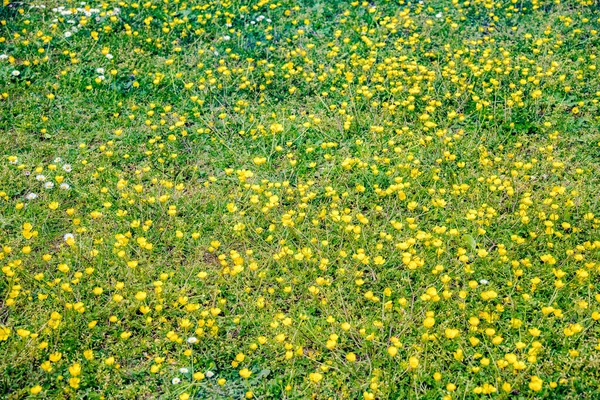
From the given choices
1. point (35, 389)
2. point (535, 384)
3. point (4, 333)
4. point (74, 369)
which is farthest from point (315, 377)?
point (4, 333)

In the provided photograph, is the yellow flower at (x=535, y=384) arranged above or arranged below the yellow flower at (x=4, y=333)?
above

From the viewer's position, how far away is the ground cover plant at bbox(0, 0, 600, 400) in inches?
134

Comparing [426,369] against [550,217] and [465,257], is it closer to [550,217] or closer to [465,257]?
[465,257]

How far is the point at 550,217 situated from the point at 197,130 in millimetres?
2907

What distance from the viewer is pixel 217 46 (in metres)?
6.22

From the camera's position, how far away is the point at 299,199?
176 inches

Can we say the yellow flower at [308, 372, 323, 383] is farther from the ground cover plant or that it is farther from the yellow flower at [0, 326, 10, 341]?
the yellow flower at [0, 326, 10, 341]

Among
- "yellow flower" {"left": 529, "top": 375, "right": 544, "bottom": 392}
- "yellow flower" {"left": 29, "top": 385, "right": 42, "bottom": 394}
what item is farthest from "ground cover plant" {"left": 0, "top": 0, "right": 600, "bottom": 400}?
"yellow flower" {"left": 29, "top": 385, "right": 42, "bottom": 394}

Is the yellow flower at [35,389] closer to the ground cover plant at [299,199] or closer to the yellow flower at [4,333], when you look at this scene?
the ground cover plant at [299,199]

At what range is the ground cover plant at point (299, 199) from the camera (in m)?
3.41

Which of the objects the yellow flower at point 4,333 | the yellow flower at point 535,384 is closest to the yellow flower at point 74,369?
the yellow flower at point 4,333

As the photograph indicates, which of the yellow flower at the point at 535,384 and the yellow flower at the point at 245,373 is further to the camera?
the yellow flower at the point at 245,373

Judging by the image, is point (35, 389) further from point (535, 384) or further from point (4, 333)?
point (535, 384)

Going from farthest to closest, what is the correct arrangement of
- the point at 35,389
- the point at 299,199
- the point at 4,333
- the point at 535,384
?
the point at 299,199, the point at 4,333, the point at 35,389, the point at 535,384
